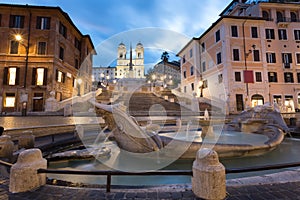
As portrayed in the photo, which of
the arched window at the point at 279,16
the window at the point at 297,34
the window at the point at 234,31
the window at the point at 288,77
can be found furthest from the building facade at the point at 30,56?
the window at the point at 297,34

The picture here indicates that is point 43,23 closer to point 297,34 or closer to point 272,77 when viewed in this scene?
point 272,77

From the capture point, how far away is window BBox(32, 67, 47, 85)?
21.3 meters

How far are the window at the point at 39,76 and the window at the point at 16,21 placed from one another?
20.5 feet

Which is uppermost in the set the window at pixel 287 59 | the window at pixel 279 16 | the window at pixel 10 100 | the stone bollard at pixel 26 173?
the window at pixel 279 16

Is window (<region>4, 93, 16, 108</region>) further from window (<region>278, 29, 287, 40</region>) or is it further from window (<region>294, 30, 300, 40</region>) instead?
window (<region>294, 30, 300, 40</region>)

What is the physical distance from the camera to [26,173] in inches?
97.7

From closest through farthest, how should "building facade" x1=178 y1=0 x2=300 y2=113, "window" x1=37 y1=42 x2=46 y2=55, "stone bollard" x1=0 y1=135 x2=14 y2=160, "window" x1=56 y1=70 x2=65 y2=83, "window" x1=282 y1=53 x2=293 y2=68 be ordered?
1. "stone bollard" x1=0 y1=135 x2=14 y2=160
2. "window" x1=37 y1=42 x2=46 y2=55
3. "window" x1=56 y1=70 x2=65 y2=83
4. "building facade" x1=178 y1=0 x2=300 y2=113
5. "window" x1=282 y1=53 x2=293 y2=68

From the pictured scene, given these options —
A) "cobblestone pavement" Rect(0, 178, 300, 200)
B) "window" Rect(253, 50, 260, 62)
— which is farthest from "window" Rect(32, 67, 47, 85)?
"window" Rect(253, 50, 260, 62)

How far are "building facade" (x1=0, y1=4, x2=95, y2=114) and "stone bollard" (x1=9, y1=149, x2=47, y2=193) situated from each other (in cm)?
2093

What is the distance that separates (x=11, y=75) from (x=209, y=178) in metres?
26.1

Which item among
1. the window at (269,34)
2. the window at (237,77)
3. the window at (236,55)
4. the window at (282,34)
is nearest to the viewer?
the window at (237,77)

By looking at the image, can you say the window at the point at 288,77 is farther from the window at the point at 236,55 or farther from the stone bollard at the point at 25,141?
the stone bollard at the point at 25,141

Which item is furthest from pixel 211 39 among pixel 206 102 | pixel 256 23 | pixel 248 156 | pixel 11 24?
pixel 11 24

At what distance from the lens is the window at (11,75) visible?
68.4ft
